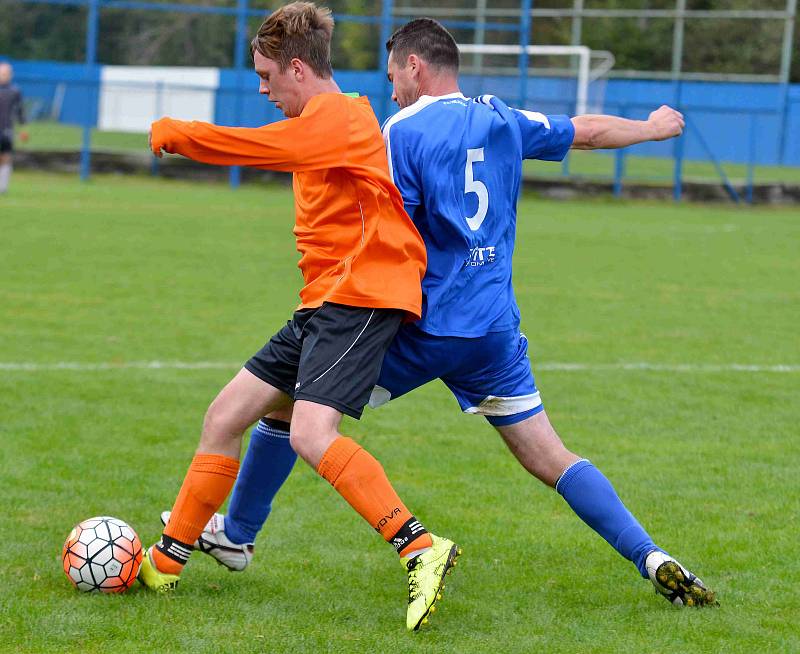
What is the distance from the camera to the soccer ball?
13.1ft

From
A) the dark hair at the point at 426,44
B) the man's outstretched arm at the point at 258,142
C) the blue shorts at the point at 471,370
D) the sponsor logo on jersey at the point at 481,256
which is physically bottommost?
the blue shorts at the point at 471,370

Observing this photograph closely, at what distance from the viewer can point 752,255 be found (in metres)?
15.5

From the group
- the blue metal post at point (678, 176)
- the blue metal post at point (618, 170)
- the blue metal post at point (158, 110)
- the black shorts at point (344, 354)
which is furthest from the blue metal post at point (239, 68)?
the black shorts at point (344, 354)

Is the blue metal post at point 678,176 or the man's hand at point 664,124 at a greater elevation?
the man's hand at point 664,124

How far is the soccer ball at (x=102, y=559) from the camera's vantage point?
400 cm

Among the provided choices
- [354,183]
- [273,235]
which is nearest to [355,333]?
[354,183]

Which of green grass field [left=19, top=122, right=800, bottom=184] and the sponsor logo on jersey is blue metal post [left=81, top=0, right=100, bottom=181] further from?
the sponsor logo on jersey

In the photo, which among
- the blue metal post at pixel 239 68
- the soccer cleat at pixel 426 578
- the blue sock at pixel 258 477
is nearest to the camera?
the soccer cleat at pixel 426 578

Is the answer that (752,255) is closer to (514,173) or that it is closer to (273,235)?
(273,235)

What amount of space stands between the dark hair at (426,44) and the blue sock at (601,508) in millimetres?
1367

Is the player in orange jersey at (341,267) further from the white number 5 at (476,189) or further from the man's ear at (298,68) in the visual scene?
the white number 5 at (476,189)

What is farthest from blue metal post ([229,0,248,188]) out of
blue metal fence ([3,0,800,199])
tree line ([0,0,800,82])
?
tree line ([0,0,800,82])

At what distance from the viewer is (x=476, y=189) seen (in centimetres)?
390

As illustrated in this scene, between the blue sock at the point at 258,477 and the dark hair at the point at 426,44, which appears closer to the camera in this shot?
the dark hair at the point at 426,44
